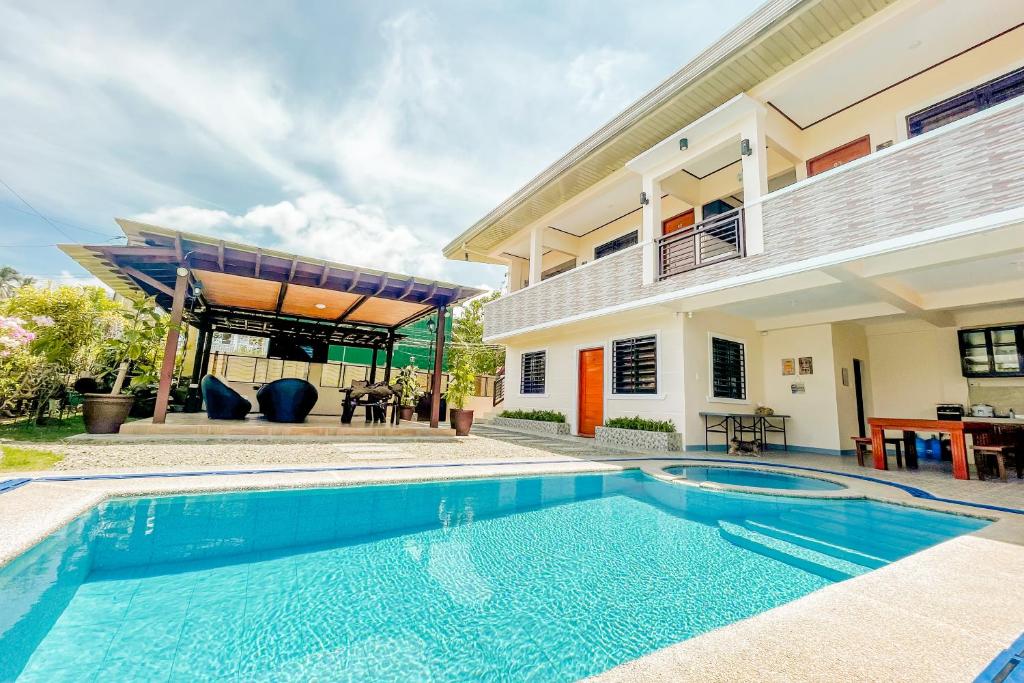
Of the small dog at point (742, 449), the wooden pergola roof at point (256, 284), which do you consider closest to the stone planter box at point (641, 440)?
the small dog at point (742, 449)

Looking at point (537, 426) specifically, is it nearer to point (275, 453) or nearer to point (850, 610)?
point (275, 453)

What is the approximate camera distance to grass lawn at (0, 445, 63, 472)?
464cm

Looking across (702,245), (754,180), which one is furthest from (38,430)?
(754,180)

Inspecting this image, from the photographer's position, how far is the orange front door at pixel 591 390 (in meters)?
11.9

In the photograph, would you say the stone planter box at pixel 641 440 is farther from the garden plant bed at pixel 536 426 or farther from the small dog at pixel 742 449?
the garden plant bed at pixel 536 426

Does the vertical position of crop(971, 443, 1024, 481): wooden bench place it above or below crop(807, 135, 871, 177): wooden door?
below

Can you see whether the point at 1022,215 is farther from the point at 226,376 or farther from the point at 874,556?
the point at 226,376

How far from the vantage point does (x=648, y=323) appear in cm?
1068

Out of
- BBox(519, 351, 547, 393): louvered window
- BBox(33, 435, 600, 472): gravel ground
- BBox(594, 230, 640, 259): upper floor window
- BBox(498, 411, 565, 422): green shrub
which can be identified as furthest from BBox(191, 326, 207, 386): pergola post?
BBox(594, 230, 640, 259): upper floor window

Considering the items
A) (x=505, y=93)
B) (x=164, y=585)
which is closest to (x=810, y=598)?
(x=164, y=585)

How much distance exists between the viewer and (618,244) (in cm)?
1291

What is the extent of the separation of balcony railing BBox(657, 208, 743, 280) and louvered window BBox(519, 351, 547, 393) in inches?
229

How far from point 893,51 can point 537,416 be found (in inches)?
428

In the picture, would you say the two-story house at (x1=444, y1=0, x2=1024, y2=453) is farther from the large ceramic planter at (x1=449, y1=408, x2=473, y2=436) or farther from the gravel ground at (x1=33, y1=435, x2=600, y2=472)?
the gravel ground at (x1=33, y1=435, x2=600, y2=472)
